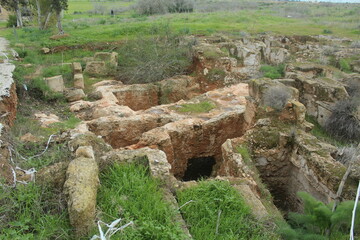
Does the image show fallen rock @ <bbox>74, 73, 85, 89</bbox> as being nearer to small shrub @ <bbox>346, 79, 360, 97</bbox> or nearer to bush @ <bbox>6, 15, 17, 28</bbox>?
small shrub @ <bbox>346, 79, 360, 97</bbox>

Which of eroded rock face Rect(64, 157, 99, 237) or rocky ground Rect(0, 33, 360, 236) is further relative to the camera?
rocky ground Rect(0, 33, 360, 236)

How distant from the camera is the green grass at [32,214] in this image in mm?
2656

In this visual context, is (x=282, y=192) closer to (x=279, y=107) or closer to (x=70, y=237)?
(x=279, y=107)

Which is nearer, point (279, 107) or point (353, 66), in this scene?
point (279, 107)

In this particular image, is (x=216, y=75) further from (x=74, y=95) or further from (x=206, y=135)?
(x=74, y=95)

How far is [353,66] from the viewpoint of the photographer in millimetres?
13484

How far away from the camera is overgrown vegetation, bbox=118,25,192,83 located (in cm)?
1194

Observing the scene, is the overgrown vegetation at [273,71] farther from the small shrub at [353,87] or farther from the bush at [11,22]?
the bush at [11,22]

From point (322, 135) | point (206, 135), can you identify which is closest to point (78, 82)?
point (206, 135)

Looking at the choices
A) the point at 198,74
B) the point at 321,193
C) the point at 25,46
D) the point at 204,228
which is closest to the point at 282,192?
the point at 321,193

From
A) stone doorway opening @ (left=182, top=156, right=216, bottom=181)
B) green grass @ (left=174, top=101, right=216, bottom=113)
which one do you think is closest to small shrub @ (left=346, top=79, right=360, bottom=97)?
green grass @ (left=174, top=101, right=216, bottom=113)

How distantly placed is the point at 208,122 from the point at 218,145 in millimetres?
813

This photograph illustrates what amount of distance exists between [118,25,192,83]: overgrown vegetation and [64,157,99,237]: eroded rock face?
8.69 metres

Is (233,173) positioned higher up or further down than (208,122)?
further down
